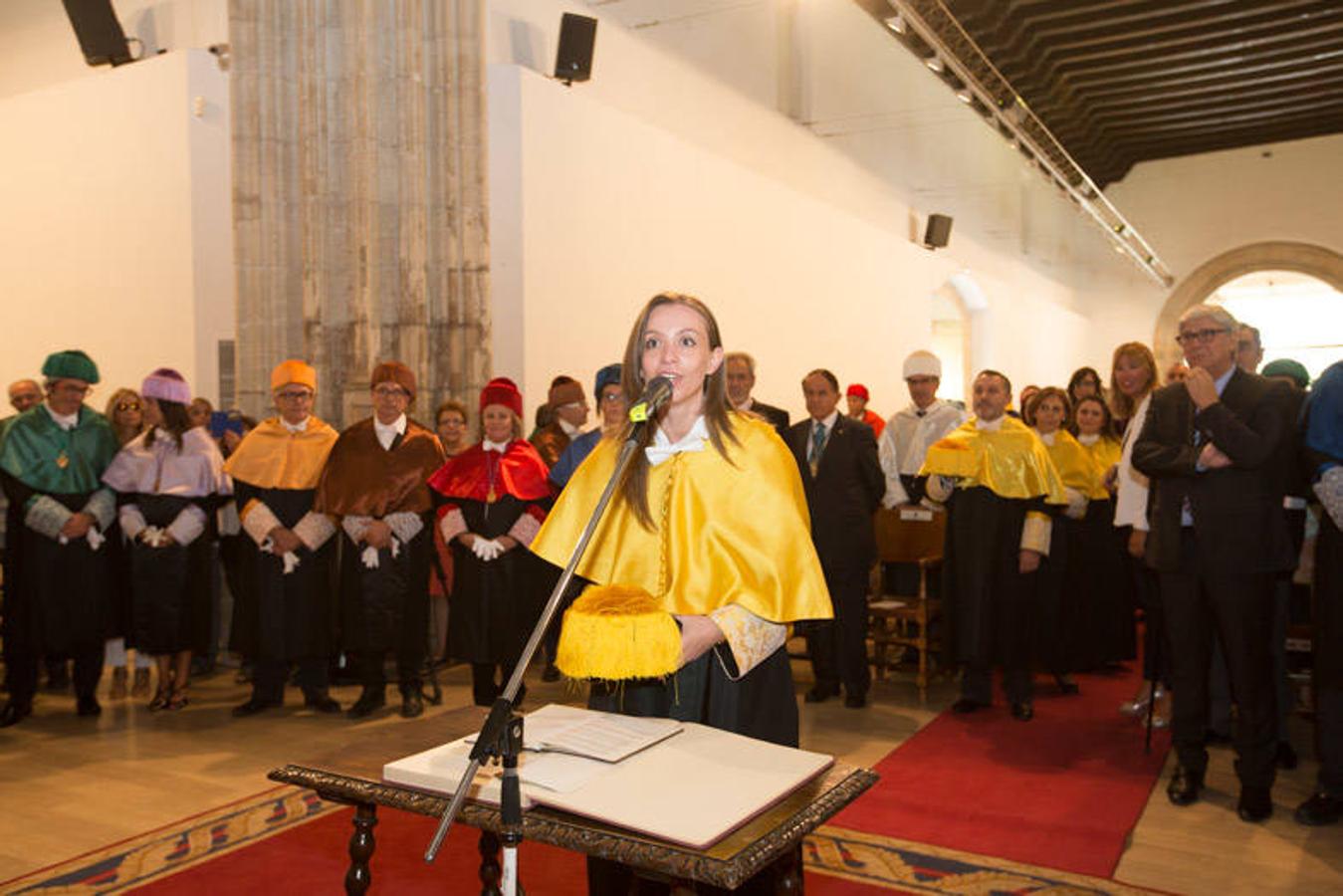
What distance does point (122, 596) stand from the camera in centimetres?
580

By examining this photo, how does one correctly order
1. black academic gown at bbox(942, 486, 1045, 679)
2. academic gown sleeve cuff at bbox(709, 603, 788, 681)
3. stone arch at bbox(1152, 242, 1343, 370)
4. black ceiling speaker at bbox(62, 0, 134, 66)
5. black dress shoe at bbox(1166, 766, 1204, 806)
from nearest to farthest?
academic gown sleeve cuff at bbox(709, 603, 788, 681)
black dress shoe at bbox(1166, 766, 1204, 806)
black academic gown at bbox(942, 486, 1045, 679)
black ceiling speaker at bbox(62, 0, 134, 66)
stone arch at bbox(1152, 242, 1343, 370)

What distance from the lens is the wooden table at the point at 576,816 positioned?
1.56m

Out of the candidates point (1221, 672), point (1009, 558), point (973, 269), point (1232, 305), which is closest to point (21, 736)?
point (1009, 558)

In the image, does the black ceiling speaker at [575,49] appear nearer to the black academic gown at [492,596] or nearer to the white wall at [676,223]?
the white wall at [676,223]

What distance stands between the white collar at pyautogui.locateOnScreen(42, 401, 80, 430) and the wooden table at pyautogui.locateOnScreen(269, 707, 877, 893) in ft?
13.5

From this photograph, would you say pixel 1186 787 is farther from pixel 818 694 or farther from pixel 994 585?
pixel 818 694

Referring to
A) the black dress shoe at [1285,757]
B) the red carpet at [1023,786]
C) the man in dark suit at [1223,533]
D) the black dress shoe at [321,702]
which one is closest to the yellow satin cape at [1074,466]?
the red carpet at [1023,786]

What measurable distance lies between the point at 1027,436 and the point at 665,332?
3.72 metres

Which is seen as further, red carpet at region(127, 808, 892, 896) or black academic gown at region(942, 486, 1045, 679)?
black academic gown at region(942, 486, 1045, 679)

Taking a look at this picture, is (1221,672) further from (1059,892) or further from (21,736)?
(21,736)

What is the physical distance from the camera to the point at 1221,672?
504 centimetres

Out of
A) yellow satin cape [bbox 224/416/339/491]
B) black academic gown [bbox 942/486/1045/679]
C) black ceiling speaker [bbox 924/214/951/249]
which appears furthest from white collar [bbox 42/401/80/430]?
black ceiling speaker [bbox 924/214/951/249]

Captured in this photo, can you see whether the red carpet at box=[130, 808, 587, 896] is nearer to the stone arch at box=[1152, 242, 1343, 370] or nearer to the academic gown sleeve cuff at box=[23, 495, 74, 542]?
the academic gown sleeve cuff at box=[23, 495, 74, 542]

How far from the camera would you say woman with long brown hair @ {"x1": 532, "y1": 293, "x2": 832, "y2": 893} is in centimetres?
223
